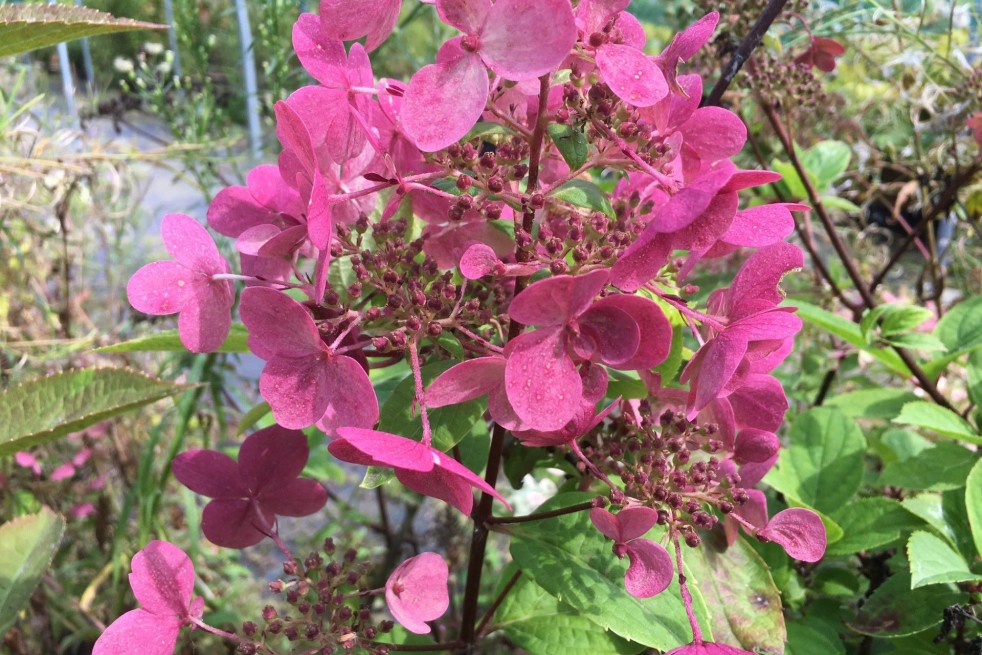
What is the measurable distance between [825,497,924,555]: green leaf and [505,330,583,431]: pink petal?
491 mm

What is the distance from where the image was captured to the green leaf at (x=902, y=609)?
2.39ft

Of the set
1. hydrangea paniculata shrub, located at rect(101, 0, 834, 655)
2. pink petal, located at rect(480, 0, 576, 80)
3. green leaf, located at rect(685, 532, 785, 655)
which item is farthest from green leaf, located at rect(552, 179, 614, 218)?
green leaf, located at rect(685, 532, 785, 655)

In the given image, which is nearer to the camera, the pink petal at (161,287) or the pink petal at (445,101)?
the pink petal at (445,101)

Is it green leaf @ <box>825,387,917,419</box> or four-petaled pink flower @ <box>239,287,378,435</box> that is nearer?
four-petaled pink flower @ <box>239,287,378,435</box>

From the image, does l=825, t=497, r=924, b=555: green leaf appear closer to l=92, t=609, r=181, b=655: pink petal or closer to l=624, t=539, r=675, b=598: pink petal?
l=624, t=539, r=675, b=598: pink petal

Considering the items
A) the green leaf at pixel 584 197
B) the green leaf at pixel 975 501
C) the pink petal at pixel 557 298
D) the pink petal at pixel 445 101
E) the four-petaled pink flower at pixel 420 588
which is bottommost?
the green leaf at pixel 975 501

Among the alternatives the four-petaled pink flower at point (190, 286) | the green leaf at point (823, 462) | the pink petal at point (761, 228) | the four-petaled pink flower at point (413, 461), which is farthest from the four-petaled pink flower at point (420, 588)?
the green leaf at point (823, 462)

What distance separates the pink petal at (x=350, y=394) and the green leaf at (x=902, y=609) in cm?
55

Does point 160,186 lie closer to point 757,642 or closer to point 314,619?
point 314,619

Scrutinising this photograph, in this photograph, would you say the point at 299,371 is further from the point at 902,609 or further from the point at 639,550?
the point at 902,609

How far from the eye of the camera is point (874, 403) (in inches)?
Result: 42.4

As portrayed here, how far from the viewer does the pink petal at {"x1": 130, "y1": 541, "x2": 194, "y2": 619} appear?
24.5 inches

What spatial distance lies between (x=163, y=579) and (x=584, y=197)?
48 cm

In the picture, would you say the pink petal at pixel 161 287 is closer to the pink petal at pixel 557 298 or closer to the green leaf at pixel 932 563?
the pink petal at pixel 557 298
